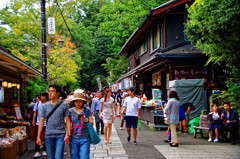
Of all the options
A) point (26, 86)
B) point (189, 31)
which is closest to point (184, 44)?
point (189, 31)

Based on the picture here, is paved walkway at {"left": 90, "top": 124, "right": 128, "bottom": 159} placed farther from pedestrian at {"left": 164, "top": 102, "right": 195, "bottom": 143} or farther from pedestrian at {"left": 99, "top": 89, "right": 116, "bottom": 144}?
pedestrian at {"left": 164, "top": 102, "right": 195, "bottom": 143}

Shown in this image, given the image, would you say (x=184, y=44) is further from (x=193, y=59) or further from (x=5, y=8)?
(x=5, y=8)

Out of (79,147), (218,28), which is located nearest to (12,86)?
(79,147)

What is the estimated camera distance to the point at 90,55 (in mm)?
47469

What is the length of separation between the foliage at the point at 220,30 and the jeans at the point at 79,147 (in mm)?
6127

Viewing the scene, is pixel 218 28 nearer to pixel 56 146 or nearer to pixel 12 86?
pixel 56 146

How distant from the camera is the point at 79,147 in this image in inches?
184

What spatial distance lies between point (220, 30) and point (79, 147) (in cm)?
639

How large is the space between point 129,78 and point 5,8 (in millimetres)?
19485

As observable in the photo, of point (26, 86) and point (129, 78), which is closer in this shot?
point (26, 86)

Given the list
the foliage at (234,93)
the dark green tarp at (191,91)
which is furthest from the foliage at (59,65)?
the foliage at (234,93)

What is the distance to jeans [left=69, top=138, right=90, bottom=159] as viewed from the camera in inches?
180

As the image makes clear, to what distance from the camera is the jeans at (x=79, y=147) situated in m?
4.57

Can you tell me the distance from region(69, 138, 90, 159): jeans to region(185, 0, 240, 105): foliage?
613 cm
